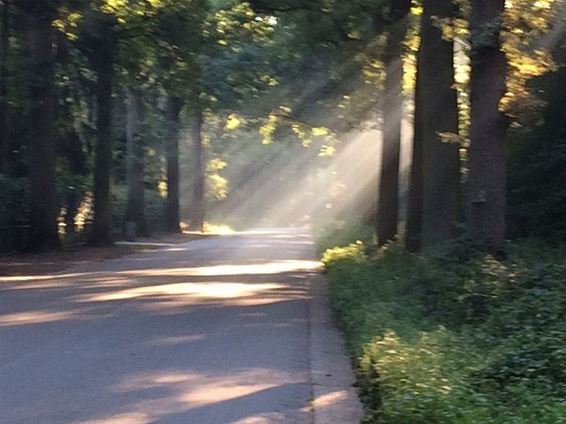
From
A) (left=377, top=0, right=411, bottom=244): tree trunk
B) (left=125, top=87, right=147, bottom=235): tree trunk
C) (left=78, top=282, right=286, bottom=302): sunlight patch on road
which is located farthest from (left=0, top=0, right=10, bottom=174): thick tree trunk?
(left=377, top=0, right=411, bottom=244): tree trunk

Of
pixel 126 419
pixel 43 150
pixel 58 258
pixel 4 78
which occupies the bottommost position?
pixel 126 419

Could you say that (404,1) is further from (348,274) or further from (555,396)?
(555,396)

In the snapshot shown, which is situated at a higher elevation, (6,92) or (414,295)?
(6,92)

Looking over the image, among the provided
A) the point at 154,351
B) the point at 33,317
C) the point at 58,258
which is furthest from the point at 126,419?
the point at 58,258

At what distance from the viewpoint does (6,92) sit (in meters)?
27.4

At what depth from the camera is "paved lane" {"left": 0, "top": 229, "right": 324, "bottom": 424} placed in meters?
8.73

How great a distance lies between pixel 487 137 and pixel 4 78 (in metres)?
16.0

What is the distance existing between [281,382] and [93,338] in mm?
3563

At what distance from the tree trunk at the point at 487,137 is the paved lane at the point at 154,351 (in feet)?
9.66

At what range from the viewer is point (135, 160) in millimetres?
43906

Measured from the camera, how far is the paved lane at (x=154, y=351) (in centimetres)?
873

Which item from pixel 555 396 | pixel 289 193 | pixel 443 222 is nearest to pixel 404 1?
pixel 443 222

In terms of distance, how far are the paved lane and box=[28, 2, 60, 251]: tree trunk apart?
802 centimetres

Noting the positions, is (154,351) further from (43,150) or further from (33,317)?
(43,150)
